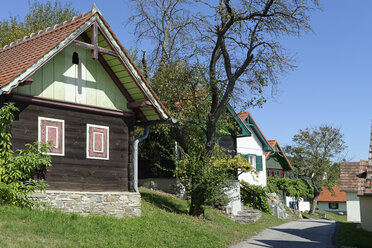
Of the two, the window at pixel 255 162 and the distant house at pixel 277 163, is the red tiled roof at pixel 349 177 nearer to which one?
the window at pixel 255 162

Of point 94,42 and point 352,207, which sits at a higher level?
point 94,42

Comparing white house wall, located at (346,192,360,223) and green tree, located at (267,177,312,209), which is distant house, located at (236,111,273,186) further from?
white house wall, located at (346,192,360,223)

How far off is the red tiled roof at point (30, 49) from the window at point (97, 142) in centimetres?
301

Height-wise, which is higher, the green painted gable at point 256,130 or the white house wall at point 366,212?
the green painted gable at point 256,130

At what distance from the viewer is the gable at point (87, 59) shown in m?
13.5

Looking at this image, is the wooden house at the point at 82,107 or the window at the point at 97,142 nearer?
the wooden house at the point at 82,107

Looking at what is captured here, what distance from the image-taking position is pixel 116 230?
44.0 feet

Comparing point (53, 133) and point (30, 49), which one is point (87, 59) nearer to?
point (30, 49)

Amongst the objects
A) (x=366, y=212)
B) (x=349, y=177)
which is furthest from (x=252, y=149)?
(x=366, y=212)

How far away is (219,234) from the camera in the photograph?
57.2 ft

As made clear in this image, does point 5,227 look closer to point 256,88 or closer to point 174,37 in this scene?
point 256,88

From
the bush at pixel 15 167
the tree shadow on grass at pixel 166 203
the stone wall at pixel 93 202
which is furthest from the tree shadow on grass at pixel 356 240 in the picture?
the bush at pixel 15 167

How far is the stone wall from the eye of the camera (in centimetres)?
1391

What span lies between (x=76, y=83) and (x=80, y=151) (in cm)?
226
